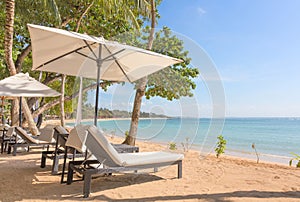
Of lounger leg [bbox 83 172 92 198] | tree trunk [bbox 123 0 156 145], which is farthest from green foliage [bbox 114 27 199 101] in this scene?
lounger leg [bbox 83 172 92 198]

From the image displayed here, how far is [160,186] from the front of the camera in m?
3.40

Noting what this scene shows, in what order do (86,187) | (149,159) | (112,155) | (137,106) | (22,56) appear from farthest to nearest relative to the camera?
1. (22,56)
2. (137,106)
3. (149,159)
4. (112,155)
5. (86,187)

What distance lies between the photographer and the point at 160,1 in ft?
33.7

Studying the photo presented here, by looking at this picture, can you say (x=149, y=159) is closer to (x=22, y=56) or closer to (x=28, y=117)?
(x=28, y=117)

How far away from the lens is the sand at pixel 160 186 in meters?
2.92

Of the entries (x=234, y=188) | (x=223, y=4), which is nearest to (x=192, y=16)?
(x=234, y=188)

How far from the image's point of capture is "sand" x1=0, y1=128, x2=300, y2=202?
292cm

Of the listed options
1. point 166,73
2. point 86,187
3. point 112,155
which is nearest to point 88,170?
point 86,187

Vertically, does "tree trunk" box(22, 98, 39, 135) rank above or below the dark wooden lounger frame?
above

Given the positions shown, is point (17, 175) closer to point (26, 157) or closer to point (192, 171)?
point (26, 157)

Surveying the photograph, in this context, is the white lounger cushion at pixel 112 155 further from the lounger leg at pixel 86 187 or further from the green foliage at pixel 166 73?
the green foliage at pixel 166 73

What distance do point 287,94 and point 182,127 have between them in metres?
51.3

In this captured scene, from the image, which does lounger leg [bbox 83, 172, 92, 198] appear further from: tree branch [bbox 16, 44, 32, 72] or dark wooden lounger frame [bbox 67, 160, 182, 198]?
tree branch [bbox 16, 44, 32, 72]

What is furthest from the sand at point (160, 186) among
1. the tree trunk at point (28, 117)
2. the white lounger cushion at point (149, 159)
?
the tree trunk at point (28, 117)
